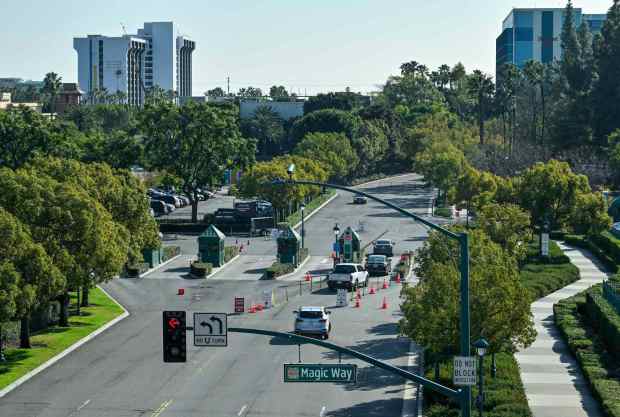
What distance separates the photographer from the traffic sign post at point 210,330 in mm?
27906

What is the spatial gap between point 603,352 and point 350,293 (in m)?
22.5

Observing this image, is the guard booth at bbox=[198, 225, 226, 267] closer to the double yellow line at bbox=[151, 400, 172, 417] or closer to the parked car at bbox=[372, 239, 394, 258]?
the parked car at bbox=[372, 239, 394, 258]

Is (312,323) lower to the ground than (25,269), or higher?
lower

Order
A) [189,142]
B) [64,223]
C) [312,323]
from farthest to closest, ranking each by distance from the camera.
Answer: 1. [189,142]
2. [312,323]
3. [64,223]

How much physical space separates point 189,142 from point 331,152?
117 ft

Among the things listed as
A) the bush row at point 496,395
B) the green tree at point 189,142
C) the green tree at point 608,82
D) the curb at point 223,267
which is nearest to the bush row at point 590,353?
the bush row at point 496,395

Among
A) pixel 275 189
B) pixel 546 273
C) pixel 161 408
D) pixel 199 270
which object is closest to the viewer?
pixel 161 408

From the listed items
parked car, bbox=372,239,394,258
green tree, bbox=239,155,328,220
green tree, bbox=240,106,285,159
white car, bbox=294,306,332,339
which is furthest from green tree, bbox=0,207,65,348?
green tree, bbox=240,106,285,159

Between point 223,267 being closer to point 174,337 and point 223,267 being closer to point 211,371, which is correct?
point 211,371

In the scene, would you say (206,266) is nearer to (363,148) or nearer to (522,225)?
(522,225)

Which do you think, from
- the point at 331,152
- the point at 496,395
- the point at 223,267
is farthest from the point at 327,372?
the point at 331,152

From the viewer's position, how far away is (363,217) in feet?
358

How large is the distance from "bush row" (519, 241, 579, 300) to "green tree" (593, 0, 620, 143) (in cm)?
4916

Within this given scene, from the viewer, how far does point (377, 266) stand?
72.7 m
